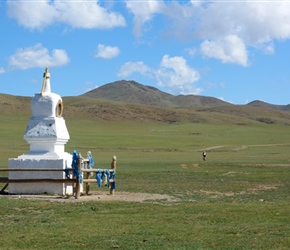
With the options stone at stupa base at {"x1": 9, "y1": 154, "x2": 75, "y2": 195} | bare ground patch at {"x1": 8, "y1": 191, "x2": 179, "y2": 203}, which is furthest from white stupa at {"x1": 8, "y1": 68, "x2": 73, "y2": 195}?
bare ground patch at {"x1": 8, "y1": 191, "x2": 179, "y2": 203}

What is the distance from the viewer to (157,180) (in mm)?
35844

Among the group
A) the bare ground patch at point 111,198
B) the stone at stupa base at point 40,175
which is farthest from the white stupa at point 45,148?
the bare ground patch at point 111,198

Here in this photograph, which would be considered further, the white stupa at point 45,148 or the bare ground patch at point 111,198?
the white stupa at point 45,148

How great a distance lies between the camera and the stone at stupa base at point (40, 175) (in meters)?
25.2

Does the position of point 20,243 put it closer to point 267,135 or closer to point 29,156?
point 29,156

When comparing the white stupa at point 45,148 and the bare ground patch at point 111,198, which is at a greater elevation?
the white stupa at point 45,148

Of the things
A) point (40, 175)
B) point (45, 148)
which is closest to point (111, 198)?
point (40, 175)

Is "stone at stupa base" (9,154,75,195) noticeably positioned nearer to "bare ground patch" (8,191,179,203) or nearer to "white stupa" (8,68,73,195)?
"white stupa" (8,68,73,195)

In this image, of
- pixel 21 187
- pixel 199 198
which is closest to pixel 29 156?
pixel 21 187

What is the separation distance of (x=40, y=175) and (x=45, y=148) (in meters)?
1.45

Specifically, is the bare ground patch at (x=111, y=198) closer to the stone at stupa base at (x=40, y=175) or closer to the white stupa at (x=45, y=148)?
the stone at stupa base at (x=40, y=175)

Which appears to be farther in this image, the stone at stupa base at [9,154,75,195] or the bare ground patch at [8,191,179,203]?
the stone at stupa base at [9,154,75,195]

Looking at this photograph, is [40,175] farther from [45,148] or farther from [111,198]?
[111,198]

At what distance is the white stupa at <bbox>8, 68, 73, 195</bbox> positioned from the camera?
25.3 meters
